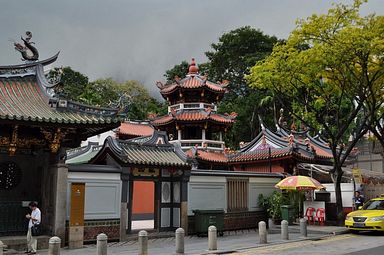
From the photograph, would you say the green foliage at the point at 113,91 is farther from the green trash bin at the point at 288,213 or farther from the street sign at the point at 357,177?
the green trash bin at the point at 288,213

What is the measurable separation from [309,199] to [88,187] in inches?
523

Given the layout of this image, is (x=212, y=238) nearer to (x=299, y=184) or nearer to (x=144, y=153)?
(x=144, y=153)

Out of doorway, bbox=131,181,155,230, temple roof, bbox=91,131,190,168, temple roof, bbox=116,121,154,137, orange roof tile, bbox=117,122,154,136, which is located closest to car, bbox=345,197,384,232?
temple roof, bbox=91,131,190,168

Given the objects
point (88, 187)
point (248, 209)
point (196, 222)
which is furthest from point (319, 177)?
point (88, 187)

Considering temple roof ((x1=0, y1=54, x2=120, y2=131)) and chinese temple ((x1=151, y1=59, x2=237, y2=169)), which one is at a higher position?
chinese temple ((x1=151, y1=59, x2=237, y2=169))

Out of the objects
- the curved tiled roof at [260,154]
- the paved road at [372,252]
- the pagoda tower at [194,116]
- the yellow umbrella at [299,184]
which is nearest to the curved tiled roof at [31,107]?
the yellow umbrella at [299,184]

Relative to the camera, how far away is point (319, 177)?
27.3 m

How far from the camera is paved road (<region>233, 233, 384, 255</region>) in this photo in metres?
13.3

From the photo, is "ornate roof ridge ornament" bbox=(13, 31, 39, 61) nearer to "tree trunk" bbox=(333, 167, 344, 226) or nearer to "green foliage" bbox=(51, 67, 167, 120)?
"tree trunk" bbox=(333, 167, 344, 226)

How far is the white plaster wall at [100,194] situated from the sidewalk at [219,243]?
1173 millimetres

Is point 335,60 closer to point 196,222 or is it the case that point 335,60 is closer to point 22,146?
point 196,222

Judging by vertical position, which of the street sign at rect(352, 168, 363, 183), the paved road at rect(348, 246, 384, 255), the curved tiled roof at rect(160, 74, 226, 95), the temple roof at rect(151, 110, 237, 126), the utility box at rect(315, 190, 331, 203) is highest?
the curved tiled roof at rect(160, 74, 226, 95)

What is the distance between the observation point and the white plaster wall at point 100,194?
51.5 feet

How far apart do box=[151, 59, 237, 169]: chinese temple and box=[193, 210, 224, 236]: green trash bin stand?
12.6 meters
